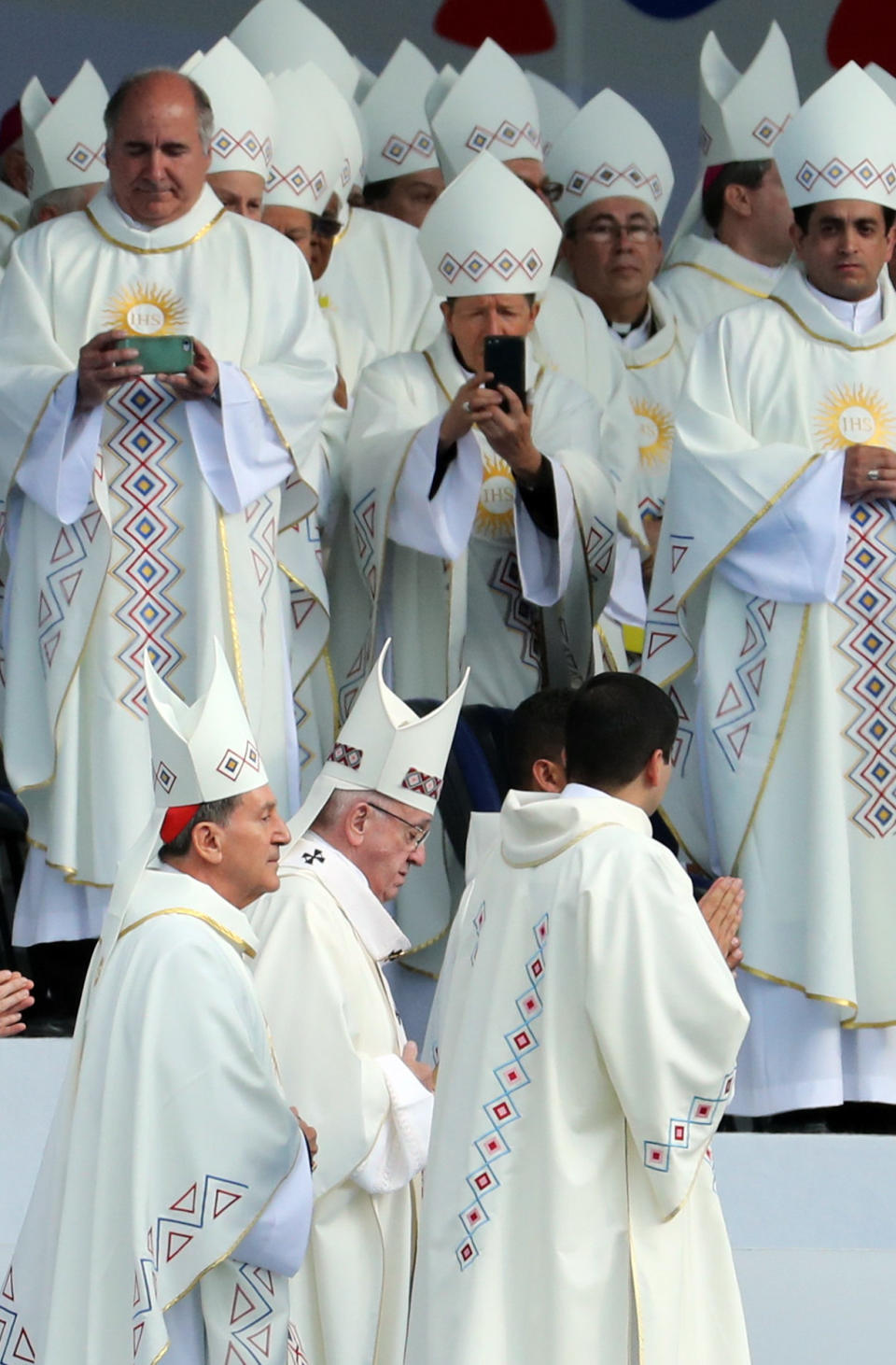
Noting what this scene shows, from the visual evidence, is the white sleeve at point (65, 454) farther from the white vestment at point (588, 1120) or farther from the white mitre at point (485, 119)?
the white vestment at point (588, 1120)

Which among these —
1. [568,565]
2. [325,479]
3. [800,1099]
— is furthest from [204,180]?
[800,1099]

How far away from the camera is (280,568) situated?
279 inches

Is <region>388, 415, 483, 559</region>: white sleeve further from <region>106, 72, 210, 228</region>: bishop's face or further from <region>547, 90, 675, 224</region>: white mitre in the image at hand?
<region>547, 90, 675, 224</region>: white mitre

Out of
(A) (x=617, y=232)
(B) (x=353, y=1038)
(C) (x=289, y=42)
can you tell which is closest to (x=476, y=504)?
(A) (x=617, y=232)

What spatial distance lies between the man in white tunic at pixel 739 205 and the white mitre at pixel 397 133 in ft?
2.64

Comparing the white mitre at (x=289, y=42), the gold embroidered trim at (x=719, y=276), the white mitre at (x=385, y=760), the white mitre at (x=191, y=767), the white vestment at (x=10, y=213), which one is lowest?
the white mitre at (x=385, y=760)

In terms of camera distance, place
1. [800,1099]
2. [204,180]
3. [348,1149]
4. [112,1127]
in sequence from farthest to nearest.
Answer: [204,180]
[800,1099]
[348,1149]
[112,1127]

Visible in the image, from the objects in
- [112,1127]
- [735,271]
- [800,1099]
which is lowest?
[800,1099]

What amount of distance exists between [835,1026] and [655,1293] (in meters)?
2.04

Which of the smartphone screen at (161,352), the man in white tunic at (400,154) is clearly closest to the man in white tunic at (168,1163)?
the smartphone screen at (161,352)

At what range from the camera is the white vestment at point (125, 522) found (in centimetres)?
668

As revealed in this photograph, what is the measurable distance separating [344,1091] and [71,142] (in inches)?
143

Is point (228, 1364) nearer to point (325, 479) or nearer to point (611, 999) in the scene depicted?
point (611, 999)

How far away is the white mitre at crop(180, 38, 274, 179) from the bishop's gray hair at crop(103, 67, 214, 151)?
463 mm
